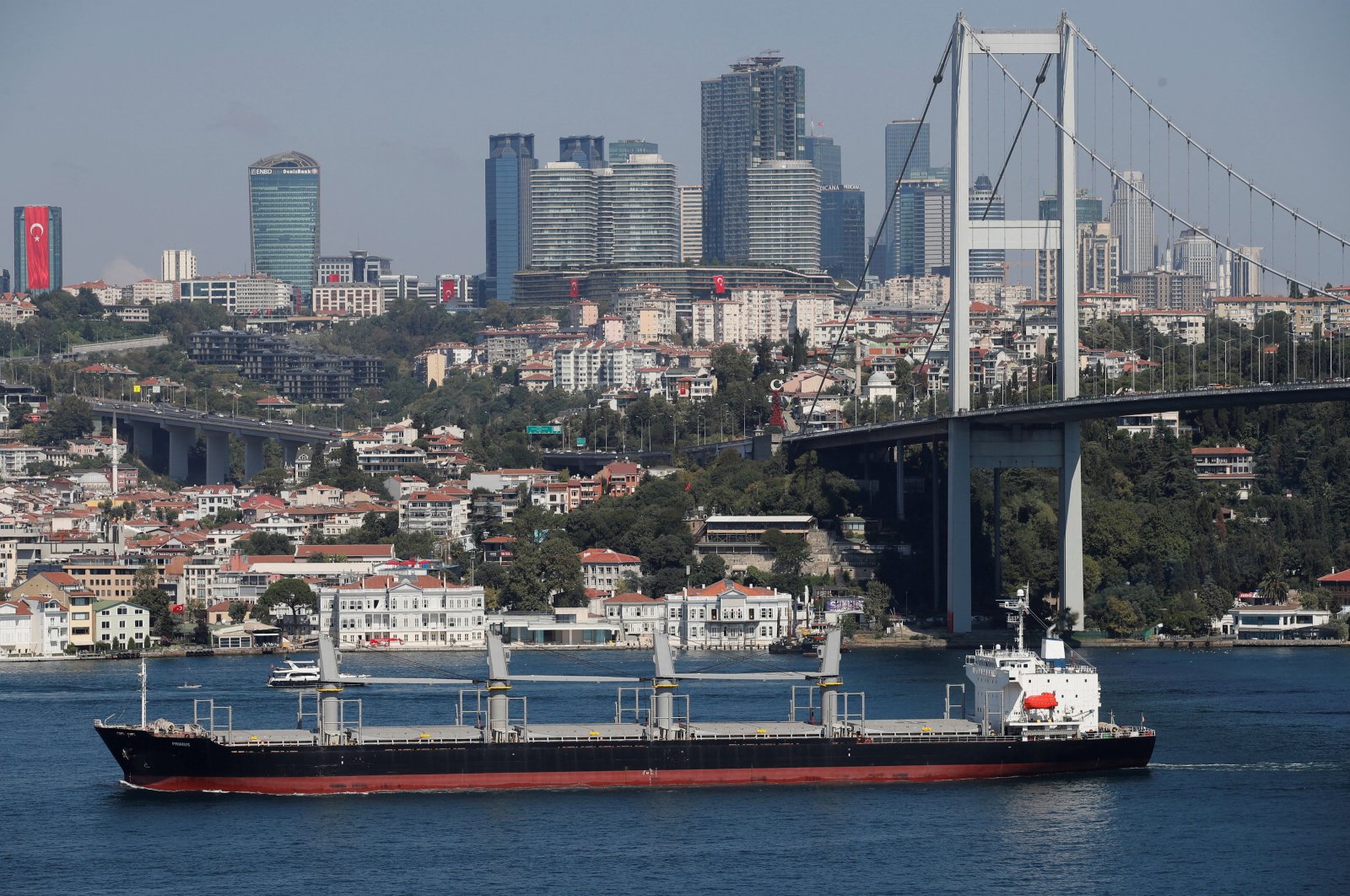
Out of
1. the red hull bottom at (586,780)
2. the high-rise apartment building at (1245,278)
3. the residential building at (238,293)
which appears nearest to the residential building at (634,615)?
the red hull bottom at (586,780)

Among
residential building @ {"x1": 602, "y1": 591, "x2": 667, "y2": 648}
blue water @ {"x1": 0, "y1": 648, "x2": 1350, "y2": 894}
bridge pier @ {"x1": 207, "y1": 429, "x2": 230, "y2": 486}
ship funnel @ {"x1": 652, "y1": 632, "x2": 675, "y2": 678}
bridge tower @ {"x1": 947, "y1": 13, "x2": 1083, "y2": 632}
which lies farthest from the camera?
bridge pier @ {"x1": 207, "y1": 429, "x2": 230, "y2": 486}

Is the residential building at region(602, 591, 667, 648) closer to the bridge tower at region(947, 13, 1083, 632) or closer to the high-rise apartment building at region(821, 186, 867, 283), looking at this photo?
the bridge tower at region(947, 13, 1083, 632)

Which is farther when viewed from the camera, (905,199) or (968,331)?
(905,199)

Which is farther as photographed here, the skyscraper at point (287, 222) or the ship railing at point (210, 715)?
the skyscraper at point (287, 222)

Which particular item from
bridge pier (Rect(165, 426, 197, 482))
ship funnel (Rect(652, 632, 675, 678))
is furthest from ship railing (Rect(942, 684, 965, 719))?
bridge pier (Rect(165, 426, 197, 482))

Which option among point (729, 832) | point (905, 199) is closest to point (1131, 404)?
point (729, 832)

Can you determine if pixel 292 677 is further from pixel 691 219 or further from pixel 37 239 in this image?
pixel 691 219

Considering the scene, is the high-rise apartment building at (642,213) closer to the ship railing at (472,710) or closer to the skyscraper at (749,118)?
the skyscraper at (749,118)
